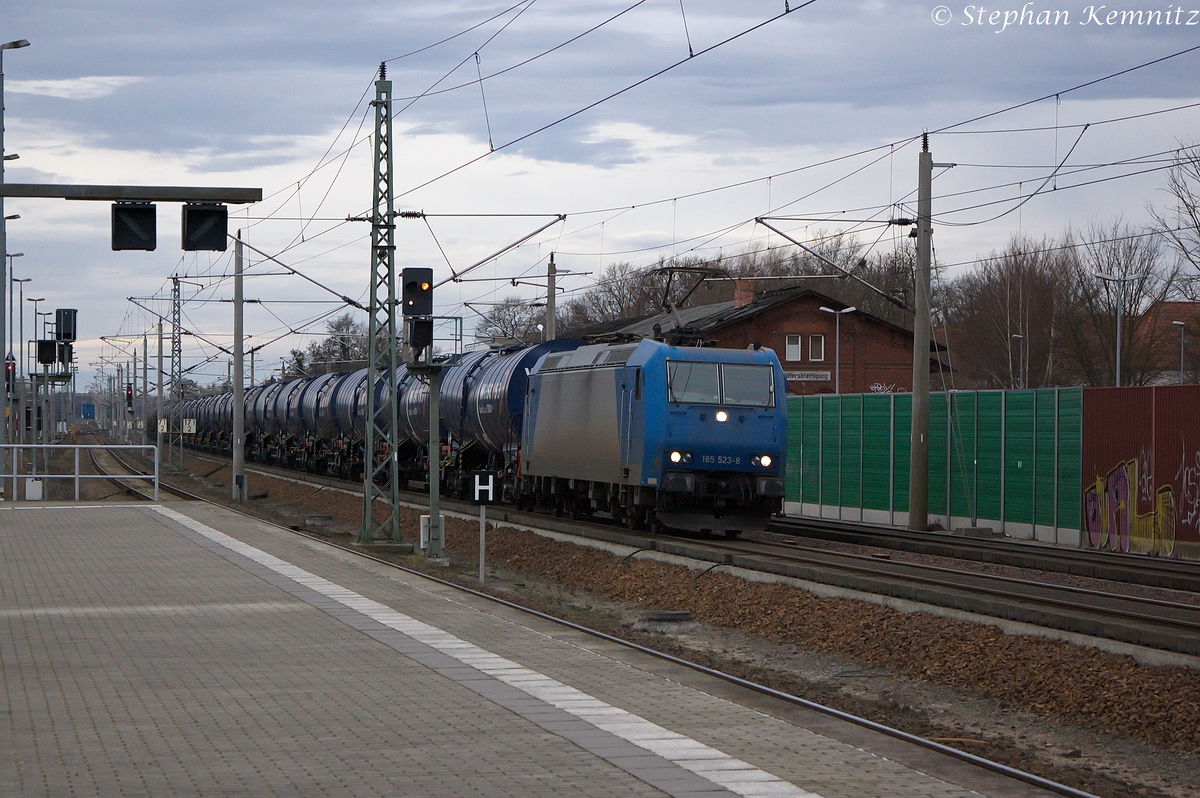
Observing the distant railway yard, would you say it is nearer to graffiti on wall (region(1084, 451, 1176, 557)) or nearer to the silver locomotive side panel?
the silver locomotive side panel

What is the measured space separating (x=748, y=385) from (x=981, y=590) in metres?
7.63

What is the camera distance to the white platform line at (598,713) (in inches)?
277

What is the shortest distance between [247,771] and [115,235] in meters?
11.7

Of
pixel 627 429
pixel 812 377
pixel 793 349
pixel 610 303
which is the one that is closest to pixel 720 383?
pixel 627 429

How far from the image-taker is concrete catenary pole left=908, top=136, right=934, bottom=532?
25.7m

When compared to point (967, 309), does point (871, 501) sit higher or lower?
lower

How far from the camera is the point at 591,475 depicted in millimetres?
23953

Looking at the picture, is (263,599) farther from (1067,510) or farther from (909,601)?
(1067,510)

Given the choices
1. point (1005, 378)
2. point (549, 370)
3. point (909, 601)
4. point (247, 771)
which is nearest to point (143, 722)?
point (247, 771)

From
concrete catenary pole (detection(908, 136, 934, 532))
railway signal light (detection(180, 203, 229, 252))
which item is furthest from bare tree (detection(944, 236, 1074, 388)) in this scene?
railway signal light (detection(180, 203, 229, 252))

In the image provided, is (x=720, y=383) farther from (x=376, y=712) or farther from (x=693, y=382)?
(x=376, y=712)

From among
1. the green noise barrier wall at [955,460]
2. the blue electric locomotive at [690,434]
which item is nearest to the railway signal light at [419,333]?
the blue electric locomotive at [690,434]

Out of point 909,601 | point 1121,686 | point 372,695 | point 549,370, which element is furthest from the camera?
point 549,370

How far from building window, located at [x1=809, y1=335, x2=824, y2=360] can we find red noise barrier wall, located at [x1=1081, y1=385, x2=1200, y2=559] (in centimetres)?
3812
